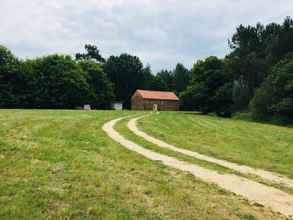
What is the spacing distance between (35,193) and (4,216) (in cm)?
85

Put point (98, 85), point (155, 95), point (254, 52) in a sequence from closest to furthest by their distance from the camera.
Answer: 1. point (254, 52)
2. point (98, 85)
3. point (155, 95)

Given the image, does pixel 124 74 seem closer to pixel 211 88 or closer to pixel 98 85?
pixel 98 85

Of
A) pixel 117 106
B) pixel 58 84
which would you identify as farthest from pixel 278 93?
pixel 117 106

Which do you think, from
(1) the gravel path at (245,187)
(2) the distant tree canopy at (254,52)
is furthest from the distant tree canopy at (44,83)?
(1) the gravel path at (245,187)

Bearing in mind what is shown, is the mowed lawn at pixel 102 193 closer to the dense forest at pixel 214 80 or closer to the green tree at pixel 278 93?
the green tree at pixel 278 93

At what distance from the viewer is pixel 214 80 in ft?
156

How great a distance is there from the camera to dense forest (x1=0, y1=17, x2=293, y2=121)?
3622 cm

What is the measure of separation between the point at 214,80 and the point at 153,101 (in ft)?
78.9

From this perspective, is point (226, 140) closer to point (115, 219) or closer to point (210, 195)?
point (210, 195)

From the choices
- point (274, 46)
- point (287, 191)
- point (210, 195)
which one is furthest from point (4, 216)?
point (274, 46)

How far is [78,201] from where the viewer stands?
180 inches

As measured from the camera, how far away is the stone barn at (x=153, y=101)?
225 ft

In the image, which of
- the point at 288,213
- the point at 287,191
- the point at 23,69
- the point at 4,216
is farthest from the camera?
the point at 23,69

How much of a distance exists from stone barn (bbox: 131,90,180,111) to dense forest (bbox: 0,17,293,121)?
24.7 feet
